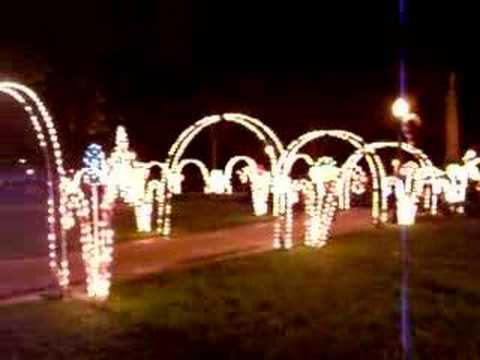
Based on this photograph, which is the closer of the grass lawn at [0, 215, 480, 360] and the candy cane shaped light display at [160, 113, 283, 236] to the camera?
the grass lawn at [0, 215, 480, 360]

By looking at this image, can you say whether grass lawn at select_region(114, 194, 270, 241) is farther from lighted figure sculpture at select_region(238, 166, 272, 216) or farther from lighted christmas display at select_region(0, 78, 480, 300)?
lighted christmas display at select_region(0, 78, 480, 300)

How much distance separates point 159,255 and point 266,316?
7.04 m

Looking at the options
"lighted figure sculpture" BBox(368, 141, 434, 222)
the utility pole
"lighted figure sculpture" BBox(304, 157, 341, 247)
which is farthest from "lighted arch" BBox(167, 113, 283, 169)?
the utility pole

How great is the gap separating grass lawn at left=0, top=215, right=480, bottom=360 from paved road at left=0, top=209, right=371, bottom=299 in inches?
35.2

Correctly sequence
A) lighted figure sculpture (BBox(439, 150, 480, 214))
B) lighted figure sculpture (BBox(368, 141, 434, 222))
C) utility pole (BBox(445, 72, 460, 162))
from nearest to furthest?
lighted figure sculpture (BBox(368, 141, 434, 222))
lighted figure sculpture (BBox(439, 150, 480, 214))
utility pole (BBox(445, 72, 460, 162))

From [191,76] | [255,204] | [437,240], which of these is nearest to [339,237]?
[437,240]

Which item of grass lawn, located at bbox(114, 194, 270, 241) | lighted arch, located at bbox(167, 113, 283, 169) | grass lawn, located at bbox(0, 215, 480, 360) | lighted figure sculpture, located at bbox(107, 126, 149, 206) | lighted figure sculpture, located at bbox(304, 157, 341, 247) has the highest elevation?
lighted arch, located at bbox(167, 113, 283, 169)

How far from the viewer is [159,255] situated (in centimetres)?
1991

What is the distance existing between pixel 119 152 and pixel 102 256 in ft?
37.5

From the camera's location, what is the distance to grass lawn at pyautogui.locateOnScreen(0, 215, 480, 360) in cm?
1102

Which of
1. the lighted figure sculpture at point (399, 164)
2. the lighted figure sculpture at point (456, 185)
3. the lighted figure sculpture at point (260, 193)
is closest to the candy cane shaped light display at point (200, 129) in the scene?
the lighted figure sculpture at point (399, 164)

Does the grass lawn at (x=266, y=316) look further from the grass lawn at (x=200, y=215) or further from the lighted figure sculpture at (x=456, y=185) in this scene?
Answer: the lighted figure sculpture at (x=456, y=185)

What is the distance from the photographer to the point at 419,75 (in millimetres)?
46906

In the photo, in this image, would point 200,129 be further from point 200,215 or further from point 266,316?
point 266,316
